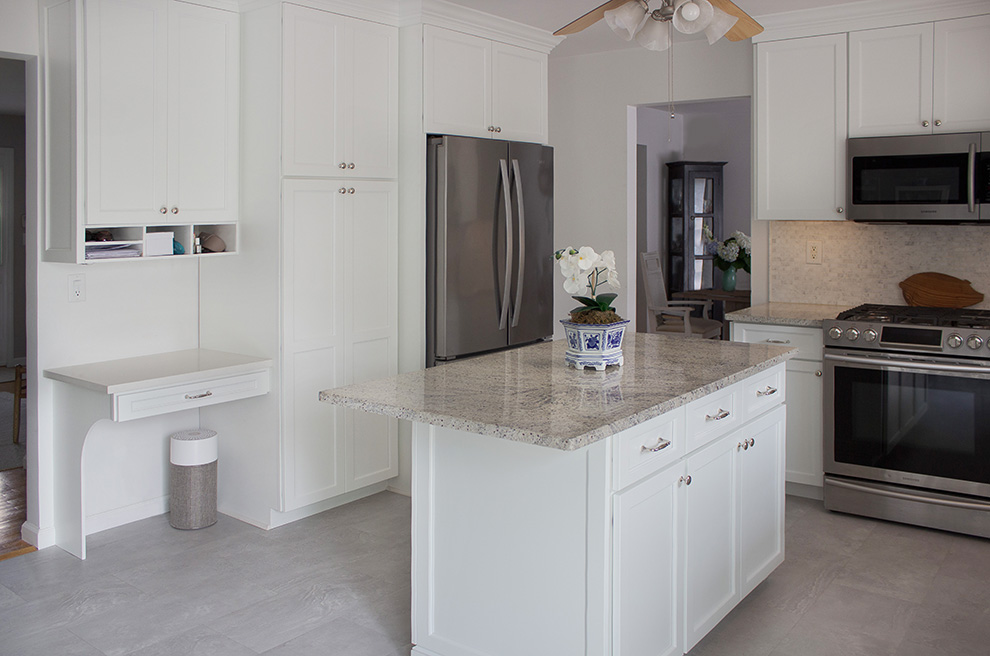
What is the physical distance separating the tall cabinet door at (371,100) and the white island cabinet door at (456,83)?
17 centimetres

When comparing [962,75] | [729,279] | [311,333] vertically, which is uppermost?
[962,75]

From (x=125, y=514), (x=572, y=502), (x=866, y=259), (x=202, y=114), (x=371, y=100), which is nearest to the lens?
(x=572, y=502)

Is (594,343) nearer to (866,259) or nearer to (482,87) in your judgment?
(482,87)

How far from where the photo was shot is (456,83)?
14.4ft

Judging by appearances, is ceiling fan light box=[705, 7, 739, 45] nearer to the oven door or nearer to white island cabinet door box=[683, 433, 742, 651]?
white island cabinet door box=[683, 433, 742, 651]

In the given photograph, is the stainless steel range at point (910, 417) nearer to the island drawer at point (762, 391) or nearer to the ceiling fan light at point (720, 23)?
the island drawer at point (762, 391)

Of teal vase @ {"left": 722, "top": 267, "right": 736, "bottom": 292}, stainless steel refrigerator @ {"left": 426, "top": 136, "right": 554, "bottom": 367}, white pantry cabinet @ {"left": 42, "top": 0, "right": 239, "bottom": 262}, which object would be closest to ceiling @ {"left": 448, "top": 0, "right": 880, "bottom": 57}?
stainless steel refrigerator @ {"left": 426, "top": 136, "right": 554, "bottom": 367}

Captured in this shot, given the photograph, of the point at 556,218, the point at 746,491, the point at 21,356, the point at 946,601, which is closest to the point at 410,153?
the point at 556,218

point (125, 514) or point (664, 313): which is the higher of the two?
point (664, 313)

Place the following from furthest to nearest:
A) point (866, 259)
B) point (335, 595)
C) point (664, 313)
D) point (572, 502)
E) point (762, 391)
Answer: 1. point (664, 313)
2. point (866, 259)
3. point (335, 595)
4. point (762, 391)
5. point (572, 502)

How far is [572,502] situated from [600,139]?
3.87m

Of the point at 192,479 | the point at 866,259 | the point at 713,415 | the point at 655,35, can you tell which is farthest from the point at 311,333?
the point at 866,259

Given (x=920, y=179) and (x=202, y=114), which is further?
(x=920, y=179)

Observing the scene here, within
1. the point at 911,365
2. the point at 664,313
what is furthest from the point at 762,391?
the point at 664,313
